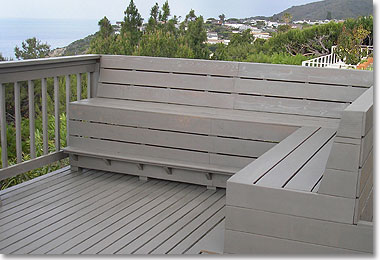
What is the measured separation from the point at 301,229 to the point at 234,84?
173cm

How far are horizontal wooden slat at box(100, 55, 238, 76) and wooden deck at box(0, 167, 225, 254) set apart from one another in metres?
0.83

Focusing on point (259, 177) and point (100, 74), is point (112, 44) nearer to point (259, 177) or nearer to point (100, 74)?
point (100, 74)

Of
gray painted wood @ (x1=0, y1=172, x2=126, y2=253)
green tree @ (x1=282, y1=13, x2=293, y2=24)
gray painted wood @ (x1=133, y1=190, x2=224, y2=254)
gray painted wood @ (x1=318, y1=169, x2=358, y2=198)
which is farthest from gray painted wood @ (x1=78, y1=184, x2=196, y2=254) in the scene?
green tree @ (x1=282, y1=13, x2=293, y2=24)

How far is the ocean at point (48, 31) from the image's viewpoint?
6461 mm

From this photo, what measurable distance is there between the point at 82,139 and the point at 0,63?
0.92 metres

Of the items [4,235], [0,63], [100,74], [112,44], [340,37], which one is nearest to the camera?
[4,235]

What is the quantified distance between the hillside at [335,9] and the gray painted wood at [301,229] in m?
6.76

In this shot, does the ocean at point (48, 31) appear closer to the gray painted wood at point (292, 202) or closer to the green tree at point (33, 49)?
the green tree at point (33, 49)

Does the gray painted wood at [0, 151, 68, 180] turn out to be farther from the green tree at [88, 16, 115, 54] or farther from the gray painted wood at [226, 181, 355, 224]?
the green tree at [88, 16, 115, 54]

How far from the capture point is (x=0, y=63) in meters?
3.13

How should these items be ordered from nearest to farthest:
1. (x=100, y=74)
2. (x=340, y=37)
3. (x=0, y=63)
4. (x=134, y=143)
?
1. (x=0, y=63)
2. (x=134, y=143)
3. (x=100, y=74)
4. (x=340, y=37)

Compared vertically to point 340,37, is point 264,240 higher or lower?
lower

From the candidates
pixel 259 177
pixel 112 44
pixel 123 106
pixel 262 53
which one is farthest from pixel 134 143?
pixel 262 53

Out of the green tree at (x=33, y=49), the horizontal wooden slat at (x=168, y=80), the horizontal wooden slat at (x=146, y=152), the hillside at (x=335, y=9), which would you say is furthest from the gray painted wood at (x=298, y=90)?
the hillside at (x=335, y=9)
